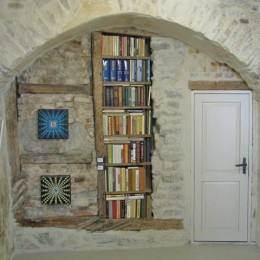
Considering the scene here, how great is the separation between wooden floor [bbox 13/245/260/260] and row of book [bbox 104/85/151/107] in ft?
5.56

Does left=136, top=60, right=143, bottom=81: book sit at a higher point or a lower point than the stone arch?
lower

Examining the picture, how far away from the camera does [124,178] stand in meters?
3.79

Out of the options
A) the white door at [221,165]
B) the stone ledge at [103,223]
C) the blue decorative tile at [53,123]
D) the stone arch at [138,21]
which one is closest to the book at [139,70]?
the stone arch at [138,21]

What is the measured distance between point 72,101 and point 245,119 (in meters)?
2.00

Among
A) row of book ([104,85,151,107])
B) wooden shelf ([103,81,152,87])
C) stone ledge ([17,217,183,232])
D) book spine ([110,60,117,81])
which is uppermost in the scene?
book spine ([110,60,117,81])

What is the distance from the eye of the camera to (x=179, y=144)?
12.3 ft

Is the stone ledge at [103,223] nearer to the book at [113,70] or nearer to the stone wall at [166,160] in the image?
the stone wall at [166,160]

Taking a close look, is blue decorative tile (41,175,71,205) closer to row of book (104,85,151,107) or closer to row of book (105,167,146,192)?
row of book (105,167,146,192)

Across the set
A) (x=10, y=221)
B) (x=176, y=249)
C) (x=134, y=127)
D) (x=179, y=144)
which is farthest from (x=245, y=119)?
(x=10, y=221)

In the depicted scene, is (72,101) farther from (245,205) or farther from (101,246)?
(245,205)

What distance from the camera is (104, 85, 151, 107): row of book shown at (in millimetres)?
3732

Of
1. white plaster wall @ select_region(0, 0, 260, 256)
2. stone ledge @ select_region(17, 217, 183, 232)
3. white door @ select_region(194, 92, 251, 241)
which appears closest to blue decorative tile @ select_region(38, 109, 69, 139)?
white plaster wall @ select_region(0, 0, 260, 256)

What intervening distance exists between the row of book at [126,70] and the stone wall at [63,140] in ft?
0.67

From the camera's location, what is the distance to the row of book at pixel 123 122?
12.3 feet
